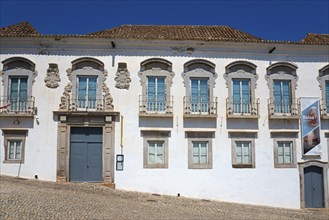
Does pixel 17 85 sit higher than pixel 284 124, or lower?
higher

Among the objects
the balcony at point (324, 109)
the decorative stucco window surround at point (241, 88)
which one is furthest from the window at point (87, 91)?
the balcony at point (324, 109)

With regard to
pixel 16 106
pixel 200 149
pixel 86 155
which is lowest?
pixel 86 155

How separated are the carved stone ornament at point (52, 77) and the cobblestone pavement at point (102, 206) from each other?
13.0ft

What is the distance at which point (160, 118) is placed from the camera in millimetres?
15727

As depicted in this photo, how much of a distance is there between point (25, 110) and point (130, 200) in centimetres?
599

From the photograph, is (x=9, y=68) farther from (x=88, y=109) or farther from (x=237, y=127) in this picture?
(x=237, y=127)

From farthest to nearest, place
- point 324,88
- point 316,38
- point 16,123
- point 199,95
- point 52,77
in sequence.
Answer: point 316,38 < point 324,88 < point 199,95 < point 52,77 < point 16,123

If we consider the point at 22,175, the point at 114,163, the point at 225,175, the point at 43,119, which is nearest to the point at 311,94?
the point at 225,175

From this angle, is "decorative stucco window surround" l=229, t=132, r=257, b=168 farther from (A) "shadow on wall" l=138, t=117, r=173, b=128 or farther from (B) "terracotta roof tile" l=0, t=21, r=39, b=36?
(B) "terracotta roof tile" l=0, t=21, r=39, b=36

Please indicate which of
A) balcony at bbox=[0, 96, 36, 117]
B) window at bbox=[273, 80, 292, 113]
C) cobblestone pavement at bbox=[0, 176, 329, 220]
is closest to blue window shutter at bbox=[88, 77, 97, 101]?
balcony at bbox=[0, 96, 36, 117]

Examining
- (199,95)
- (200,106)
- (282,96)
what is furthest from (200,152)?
(282,96)

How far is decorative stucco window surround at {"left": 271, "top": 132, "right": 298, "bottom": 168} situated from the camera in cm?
1608

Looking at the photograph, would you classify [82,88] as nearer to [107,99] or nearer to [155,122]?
[107,99]

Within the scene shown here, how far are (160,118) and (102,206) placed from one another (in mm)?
5328
